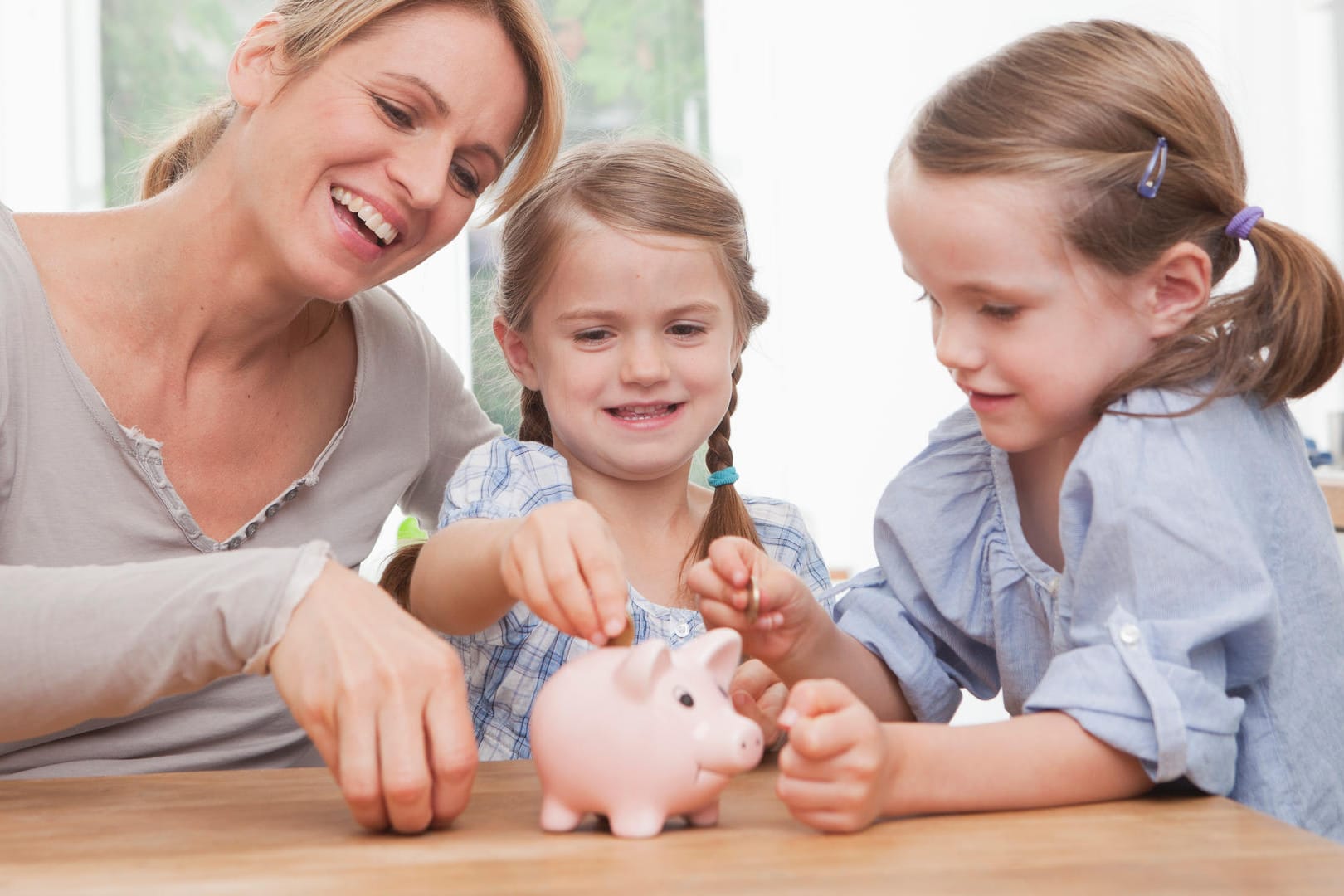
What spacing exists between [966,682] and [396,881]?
62 centimetres

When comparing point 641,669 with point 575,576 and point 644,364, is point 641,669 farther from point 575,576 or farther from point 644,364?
point 644,364

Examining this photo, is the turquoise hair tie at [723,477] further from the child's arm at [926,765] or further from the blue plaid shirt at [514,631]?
the child's arm at [926,765]

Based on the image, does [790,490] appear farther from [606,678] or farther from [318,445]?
[606,678]

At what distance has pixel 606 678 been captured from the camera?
2.52 feet

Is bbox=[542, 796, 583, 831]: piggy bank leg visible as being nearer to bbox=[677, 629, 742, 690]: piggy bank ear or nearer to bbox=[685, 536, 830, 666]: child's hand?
bbox=[677, 629, 742, 690]: piggy bank ear

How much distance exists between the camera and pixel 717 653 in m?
0.79

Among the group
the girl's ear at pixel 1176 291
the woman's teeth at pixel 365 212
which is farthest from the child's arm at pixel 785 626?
the woman's teeth at pixel 365 212

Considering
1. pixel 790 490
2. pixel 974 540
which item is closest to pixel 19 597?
pixel 974 540

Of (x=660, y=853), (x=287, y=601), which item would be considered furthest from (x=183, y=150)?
(x=660, y=853)

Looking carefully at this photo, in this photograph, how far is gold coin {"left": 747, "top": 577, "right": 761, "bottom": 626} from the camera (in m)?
0.92

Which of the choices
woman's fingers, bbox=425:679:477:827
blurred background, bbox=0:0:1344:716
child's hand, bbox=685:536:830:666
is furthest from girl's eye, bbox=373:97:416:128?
blurred background, bbox=0:0:1344:716

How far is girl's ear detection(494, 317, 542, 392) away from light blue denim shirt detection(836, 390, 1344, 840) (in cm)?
55

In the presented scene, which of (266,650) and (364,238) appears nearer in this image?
(266,650)

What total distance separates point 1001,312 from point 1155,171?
14 cm
